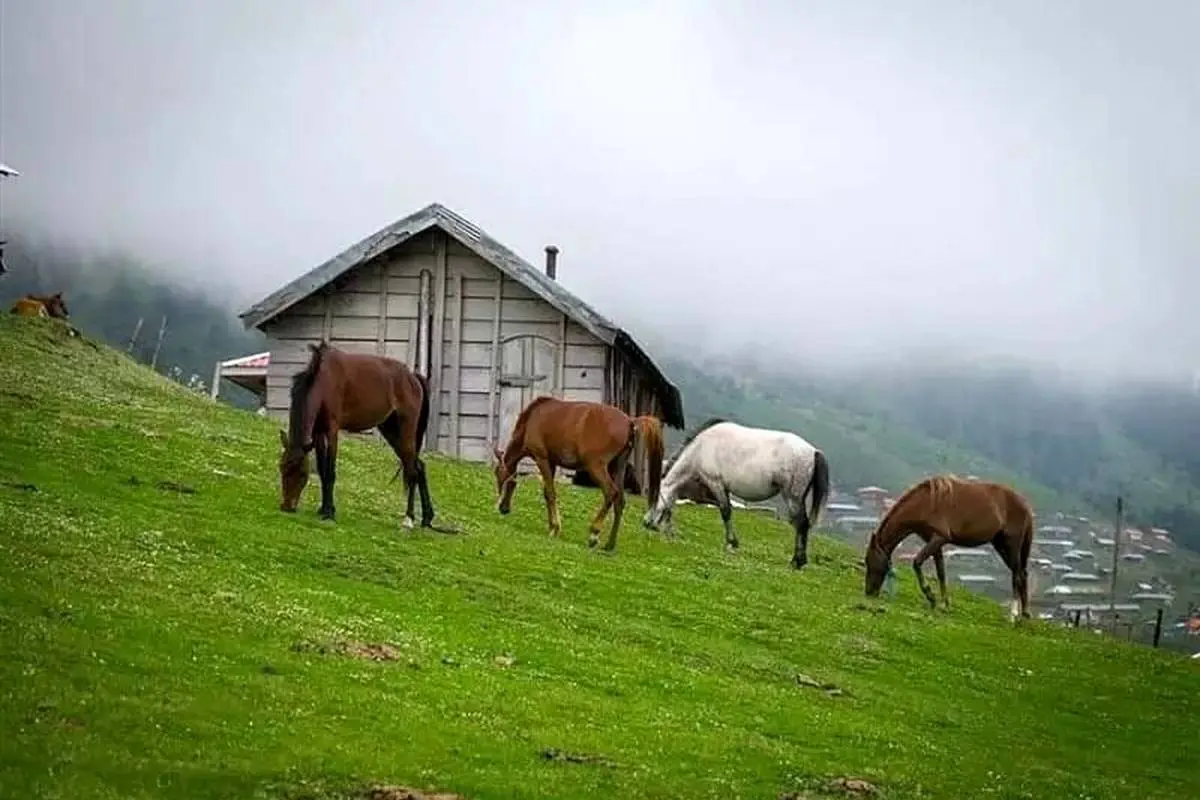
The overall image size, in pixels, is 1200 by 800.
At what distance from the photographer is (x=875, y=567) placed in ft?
89.0

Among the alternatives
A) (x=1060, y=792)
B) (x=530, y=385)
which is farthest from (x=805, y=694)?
(x=530, y=385)

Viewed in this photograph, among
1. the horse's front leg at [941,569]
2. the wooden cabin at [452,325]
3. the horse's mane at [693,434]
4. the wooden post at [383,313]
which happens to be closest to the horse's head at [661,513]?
the horse's mane at [693,434]

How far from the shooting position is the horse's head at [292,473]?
2306 centimetres

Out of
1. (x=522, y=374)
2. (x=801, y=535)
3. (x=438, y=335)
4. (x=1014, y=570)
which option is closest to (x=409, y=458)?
(x=801, y=535)

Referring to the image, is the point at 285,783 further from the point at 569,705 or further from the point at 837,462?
the point at 837,462

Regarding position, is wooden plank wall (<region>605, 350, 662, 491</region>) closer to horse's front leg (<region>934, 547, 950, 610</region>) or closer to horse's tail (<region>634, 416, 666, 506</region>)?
horse's tail (<region>634, 416, 666, 506</region>)

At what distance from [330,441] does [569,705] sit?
9489 mm

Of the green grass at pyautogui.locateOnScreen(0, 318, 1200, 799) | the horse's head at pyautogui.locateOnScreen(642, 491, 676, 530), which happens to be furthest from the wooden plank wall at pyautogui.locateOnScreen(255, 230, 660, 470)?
the green grass at pyautogui.locateOnScreen(0, 318, 1200, 799)

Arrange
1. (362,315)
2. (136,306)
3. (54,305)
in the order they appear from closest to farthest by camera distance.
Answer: (362,315), (54,305), (136,306)

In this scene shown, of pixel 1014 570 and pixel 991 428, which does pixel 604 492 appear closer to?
pixel 1014 570

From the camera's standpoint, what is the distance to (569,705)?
14961 mm

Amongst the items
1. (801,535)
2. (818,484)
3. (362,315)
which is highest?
(362,315)

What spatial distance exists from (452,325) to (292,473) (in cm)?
1835

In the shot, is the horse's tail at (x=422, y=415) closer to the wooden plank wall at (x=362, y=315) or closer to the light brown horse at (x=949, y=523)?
the light brown horse at (x=949, y=523)
